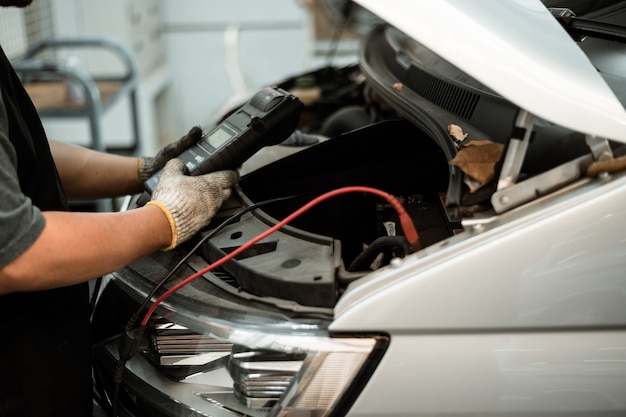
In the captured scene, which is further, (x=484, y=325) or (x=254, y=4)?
(x=254, y=4)

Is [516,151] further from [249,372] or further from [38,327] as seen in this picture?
[38,327]

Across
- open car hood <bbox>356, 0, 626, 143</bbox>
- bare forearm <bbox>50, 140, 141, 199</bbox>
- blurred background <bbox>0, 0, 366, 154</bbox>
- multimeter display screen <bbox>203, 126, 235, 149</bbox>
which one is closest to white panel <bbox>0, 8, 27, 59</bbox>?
blurred background <bbox>0, 0, 366, 154</bbox>

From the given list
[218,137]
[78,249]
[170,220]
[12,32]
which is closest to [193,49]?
[12,32]

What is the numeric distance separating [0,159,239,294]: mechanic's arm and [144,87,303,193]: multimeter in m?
0.06

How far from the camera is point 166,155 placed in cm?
139

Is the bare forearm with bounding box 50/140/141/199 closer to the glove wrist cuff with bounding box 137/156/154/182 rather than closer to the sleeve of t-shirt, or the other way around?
the glove wrist cuff with bounding box 137/156/154/182

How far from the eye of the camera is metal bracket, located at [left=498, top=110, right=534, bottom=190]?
35.6 inches

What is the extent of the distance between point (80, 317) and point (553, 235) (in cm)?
74

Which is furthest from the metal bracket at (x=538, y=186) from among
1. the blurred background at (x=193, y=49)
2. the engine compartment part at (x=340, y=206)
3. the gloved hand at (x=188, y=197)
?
the blurred background at (x=193, y=49)

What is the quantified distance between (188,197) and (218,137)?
0.75 ft

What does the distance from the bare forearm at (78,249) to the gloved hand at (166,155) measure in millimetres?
346

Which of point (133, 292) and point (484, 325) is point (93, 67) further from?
Result: point (484, 325)

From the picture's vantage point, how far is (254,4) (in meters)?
4.60

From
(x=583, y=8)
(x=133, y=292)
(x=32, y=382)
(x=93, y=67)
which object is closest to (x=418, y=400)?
(x=133, y=292)
